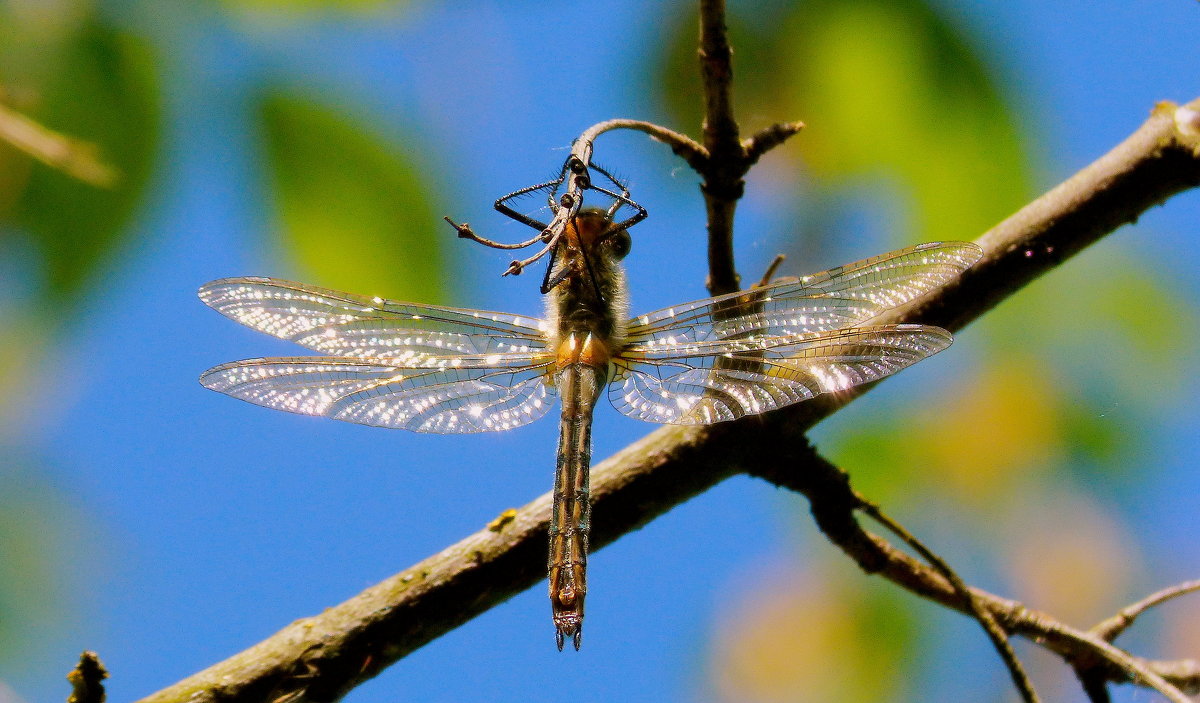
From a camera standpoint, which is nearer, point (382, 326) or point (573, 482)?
point (573, 482)

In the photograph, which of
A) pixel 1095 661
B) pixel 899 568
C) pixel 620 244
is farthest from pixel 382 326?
pixel 1095 661

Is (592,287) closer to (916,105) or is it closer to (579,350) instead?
(579,350)

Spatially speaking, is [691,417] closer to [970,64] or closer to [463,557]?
[463,557]

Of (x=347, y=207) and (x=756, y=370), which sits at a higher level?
(x=347, y=207)

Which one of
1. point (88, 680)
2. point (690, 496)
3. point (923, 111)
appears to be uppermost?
point (923, 111)

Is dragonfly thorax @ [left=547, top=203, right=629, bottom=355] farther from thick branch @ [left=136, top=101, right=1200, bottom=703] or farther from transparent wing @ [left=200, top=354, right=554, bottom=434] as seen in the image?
thick branch @ [left=136, top=101, right=1200, bottom=703]

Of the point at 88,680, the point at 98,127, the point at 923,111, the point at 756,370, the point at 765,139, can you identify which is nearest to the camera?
the point at 88,680

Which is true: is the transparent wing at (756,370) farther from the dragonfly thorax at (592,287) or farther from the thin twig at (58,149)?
the thin twig at (58,149)

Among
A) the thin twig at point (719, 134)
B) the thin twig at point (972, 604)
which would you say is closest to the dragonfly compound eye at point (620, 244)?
the thin twig at point (719, 134)
